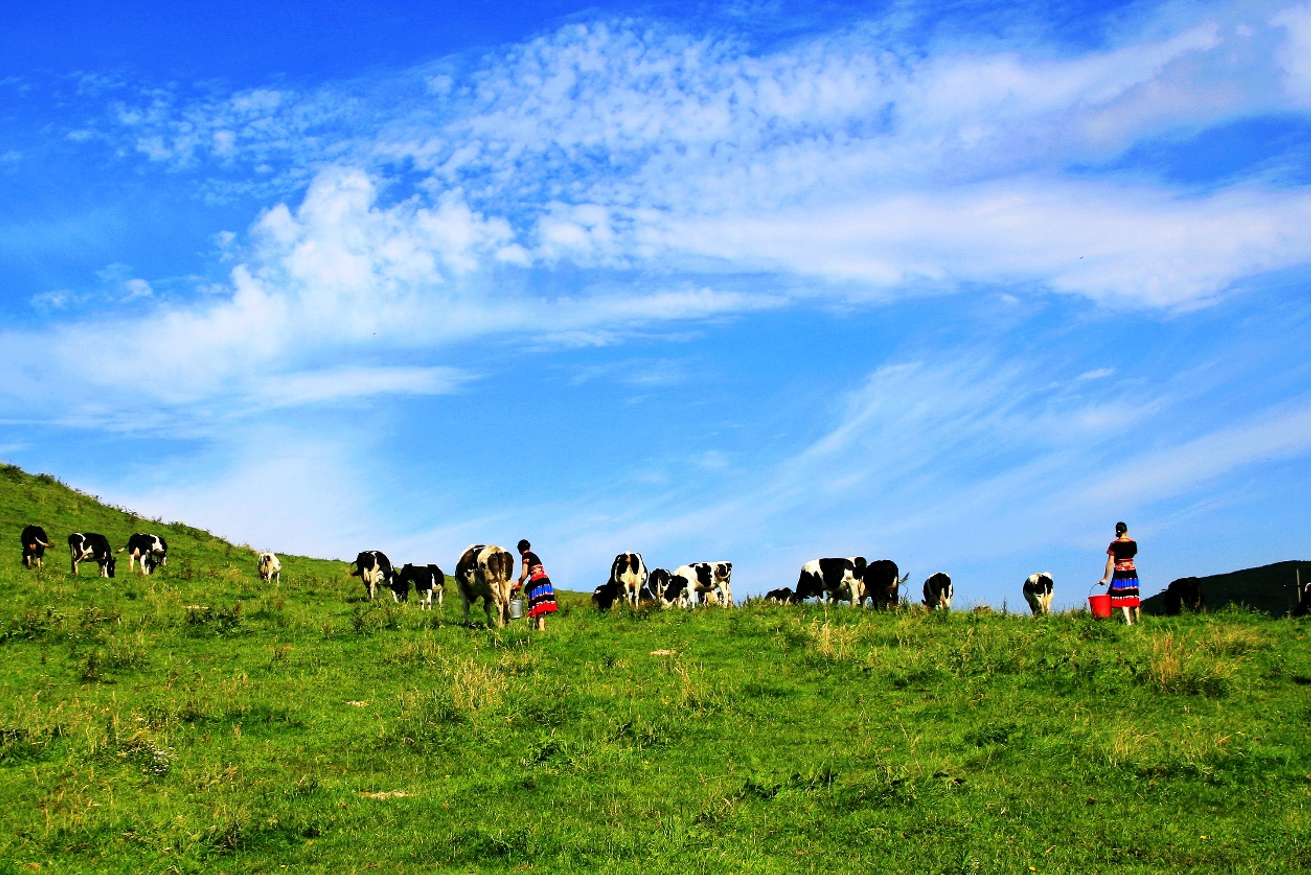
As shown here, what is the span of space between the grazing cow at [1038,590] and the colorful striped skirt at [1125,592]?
304 inches

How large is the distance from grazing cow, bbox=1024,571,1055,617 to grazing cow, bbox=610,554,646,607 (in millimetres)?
11423

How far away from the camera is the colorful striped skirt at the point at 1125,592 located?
2153 centimetres

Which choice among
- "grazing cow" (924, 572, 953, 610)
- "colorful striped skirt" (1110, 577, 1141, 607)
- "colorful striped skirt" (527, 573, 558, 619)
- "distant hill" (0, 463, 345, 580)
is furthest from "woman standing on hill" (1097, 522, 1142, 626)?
"distant hill" (0, 463, 345, 580)

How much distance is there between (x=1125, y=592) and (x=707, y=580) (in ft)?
52.8

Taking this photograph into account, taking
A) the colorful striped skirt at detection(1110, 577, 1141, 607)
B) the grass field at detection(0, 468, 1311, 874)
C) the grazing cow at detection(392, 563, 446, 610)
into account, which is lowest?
the grass field at detection(0, 468, 1311, 874)

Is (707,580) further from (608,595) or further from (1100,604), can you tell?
(1100,604)

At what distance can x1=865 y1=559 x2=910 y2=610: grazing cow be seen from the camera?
1093 inches

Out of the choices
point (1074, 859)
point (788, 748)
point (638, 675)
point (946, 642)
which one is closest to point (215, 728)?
point (638, 675)

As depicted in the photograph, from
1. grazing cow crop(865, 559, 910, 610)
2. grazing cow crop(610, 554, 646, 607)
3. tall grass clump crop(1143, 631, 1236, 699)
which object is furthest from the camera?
grazing cow crop(610, 554, 646, 607)

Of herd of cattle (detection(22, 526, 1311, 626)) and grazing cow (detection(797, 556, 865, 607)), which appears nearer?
herd of cattle (detection(22, 526, 1311, 626))

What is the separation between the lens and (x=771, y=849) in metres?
10.1

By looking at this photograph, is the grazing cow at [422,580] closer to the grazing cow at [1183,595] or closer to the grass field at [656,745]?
the grass field at [656,745]

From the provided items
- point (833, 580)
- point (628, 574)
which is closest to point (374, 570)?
point (628, 574)

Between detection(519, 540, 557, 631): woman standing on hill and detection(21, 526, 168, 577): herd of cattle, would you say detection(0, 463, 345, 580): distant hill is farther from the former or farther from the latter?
detection(519, 540, 557, 631): woman standing on hill
